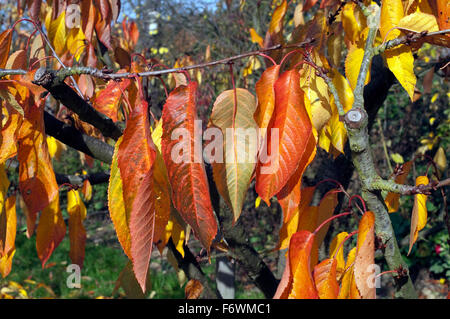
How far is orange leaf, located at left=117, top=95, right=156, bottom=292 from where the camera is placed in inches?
21.5

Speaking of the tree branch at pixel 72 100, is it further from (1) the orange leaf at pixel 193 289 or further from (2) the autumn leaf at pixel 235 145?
(1) the orange leaf at pixel 193 289

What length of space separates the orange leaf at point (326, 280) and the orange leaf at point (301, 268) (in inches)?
2.0

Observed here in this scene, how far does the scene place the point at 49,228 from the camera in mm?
829

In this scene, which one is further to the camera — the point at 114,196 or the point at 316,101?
the point at 316,101

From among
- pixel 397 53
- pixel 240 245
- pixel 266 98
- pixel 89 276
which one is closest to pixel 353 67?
pixel 397 53

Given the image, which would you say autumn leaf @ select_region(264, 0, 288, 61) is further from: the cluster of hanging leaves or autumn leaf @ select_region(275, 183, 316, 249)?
autumn leaf @ select_region(275, 183, 316, 249)

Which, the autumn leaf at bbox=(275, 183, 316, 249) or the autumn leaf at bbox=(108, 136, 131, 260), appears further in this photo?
the autumn leaf at bbox=(275, 183, 316, 249)

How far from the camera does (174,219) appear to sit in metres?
0.91

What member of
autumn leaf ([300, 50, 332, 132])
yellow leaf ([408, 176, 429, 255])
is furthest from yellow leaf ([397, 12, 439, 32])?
yellow leaf ([408, 176, 429, 255])

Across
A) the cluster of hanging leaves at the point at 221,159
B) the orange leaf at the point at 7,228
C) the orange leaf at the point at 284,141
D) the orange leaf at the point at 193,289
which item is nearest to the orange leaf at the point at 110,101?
the cluster of hanging leaves at the point at 221,159

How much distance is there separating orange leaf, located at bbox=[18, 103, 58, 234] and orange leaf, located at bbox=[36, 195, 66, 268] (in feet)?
0.32
